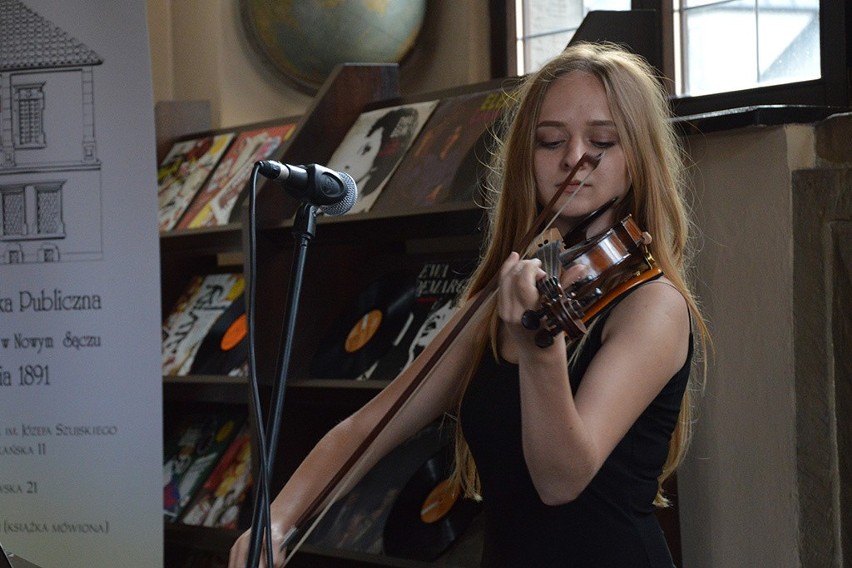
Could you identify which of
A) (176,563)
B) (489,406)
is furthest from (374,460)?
(176,563)

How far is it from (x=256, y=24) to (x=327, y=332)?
144 centimetres

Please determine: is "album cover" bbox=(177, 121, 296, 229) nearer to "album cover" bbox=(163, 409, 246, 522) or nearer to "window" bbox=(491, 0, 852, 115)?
"album cover" bbox=(163, 409, 246, 522)

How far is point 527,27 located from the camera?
382cm

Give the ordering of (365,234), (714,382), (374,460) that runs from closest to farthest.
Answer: (374,460)
(714,382)
(365,234)

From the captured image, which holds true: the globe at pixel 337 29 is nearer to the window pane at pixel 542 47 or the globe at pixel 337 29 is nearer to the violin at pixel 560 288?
the window pane at pixel 542 47

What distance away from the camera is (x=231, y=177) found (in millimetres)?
3529

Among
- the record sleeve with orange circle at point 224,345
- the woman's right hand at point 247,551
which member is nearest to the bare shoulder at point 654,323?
the woman's right hand at point 247,551

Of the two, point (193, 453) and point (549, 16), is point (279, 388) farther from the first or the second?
point (549, 16)

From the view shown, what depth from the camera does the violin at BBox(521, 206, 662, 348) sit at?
1.17 meters

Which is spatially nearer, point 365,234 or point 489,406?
point 489,406

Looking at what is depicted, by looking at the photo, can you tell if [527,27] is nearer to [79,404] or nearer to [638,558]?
[79,404]

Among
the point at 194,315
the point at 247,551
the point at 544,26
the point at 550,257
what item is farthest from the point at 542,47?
the point at 247,551

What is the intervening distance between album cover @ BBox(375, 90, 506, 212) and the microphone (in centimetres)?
122

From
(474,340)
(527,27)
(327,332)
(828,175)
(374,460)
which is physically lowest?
(327,332)
